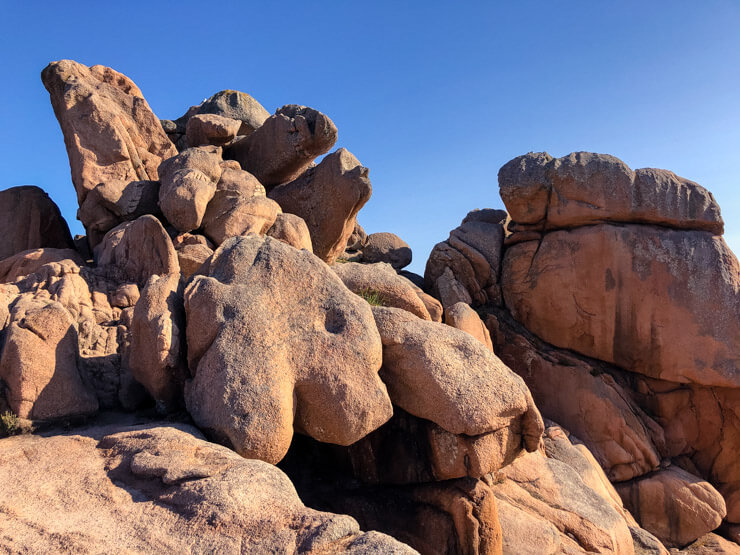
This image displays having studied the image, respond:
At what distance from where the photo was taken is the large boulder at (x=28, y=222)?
14156 mm

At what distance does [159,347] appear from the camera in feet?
22.2

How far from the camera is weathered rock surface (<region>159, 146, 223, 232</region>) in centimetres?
1146

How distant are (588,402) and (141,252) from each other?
1140cm

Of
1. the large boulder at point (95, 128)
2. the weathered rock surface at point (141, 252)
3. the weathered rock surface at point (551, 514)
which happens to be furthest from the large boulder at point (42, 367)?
the large boulder at point (95, 128)

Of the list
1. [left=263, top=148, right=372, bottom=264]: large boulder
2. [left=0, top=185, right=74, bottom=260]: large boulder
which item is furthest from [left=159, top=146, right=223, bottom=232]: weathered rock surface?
[left=0, top=185, right=74, bottom=260]: large boulder

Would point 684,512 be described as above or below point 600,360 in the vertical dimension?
below

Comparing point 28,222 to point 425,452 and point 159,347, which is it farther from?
point 425,452

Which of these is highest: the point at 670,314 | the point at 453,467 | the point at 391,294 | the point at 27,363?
the point at 670,314

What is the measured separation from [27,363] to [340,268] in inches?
233

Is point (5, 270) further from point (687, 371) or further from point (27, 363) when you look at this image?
point (687, 371)

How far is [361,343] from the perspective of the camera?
7.02 metres

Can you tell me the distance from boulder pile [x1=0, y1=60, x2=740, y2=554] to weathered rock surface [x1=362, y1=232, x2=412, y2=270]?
16 cm

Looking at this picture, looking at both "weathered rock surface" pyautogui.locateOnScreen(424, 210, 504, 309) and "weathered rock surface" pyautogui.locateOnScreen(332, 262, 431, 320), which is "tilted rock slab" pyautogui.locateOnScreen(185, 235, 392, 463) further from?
"weathered rock surface" pyautogui.locateOnScreen(424, 210, 504, 309)

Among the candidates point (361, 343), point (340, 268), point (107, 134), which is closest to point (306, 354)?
point (361, 343)
